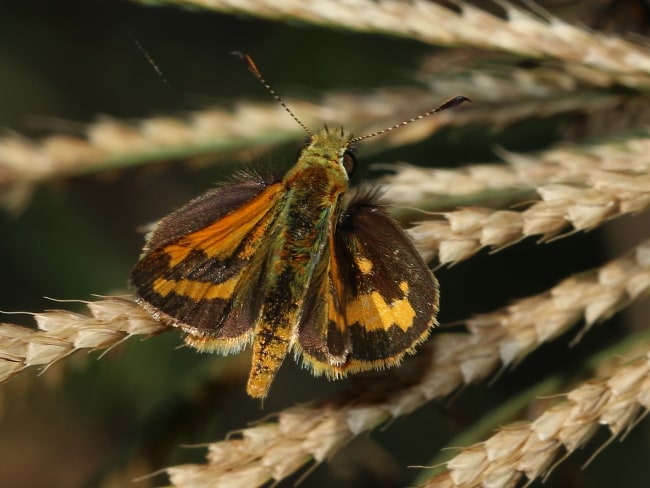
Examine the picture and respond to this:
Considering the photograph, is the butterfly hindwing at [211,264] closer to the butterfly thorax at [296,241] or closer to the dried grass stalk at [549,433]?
the butterfly thorax at [296,241]

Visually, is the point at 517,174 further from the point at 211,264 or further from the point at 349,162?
the point at 211,264

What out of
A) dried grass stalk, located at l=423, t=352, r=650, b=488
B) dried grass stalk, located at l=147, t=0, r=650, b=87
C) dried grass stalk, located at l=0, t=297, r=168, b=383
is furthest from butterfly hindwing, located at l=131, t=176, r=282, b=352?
dried grass stalk, located at l=423, t=352, r=650, b=488

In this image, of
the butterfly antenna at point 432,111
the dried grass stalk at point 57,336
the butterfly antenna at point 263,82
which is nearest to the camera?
the dried grass stalk at point 57,336

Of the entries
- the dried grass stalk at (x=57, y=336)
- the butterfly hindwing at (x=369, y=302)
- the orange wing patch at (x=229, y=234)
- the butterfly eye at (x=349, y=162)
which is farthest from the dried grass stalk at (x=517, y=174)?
the dried grass stalk at (x=57, y=336)

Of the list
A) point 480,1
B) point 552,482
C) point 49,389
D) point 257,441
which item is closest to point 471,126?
point 480,1

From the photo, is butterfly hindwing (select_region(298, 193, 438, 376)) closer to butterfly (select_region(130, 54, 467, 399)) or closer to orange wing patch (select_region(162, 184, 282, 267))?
butterfly (select_region(130, 54, 467, 399))

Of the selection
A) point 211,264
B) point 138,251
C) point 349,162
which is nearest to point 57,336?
point 211,264
